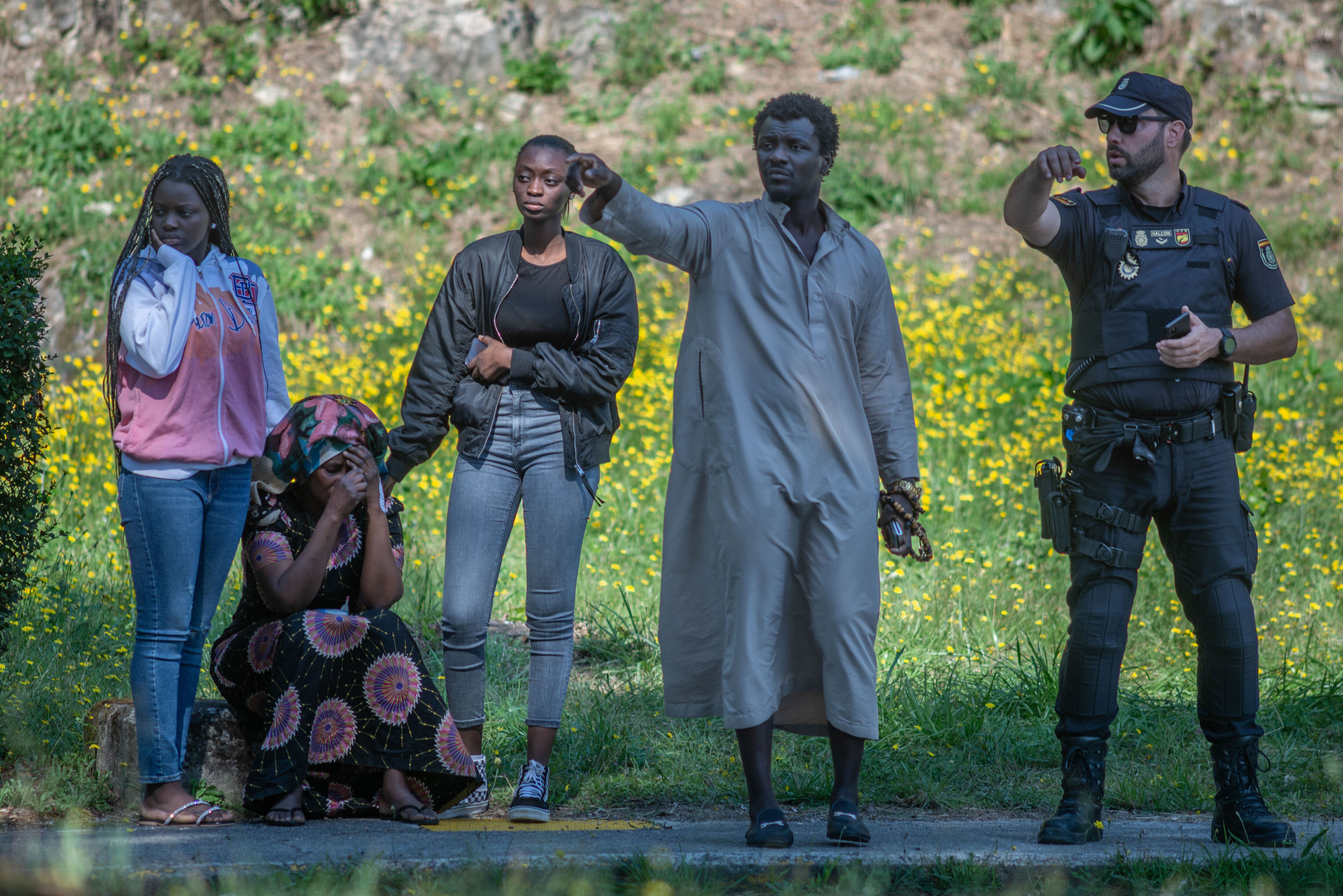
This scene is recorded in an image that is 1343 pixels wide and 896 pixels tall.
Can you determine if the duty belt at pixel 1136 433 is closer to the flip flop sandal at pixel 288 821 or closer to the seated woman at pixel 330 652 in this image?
the seated woman at pixel 330 652

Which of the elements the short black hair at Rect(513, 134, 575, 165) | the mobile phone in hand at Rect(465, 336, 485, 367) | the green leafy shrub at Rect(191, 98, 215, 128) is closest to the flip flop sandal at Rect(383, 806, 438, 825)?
the mobile phone in hand at Rect(465, 336, 485, 367)

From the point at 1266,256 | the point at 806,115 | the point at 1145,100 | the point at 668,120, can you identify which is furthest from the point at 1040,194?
the point at 668,120

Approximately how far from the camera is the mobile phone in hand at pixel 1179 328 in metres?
3.88

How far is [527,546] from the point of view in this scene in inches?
168

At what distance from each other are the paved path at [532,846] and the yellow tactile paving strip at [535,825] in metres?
0.01

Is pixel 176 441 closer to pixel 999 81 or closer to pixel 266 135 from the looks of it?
pixel 266 135

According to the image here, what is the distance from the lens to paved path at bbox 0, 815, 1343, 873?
3279 mm

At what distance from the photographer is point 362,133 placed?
1230cm

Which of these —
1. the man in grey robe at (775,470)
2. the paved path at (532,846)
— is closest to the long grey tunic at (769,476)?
the man in grey robe at (775,470)

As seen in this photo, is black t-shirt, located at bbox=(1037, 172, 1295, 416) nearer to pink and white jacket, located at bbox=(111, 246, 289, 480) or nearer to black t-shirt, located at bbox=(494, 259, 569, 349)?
black t-shirt, located at bbox=(494, 259, 569, 349)

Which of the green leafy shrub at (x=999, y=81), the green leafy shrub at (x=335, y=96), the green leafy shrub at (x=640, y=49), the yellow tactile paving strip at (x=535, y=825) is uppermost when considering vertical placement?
the green leafy shrub at (x=640, y=49)

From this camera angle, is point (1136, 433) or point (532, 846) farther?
point (1136, 433)

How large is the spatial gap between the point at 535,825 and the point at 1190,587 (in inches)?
83.6

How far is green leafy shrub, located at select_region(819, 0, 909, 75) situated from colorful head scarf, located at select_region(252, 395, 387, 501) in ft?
31.5
